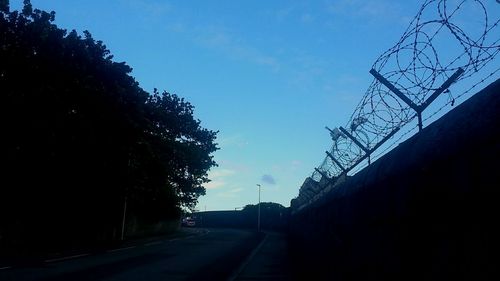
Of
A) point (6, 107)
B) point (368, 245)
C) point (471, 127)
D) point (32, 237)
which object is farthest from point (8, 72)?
point (471, 127)

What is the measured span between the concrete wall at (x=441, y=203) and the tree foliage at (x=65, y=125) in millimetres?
21034

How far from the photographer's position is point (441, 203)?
10.9 feet

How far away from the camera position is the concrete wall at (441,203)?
272 centimetres

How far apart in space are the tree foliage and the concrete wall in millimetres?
21034

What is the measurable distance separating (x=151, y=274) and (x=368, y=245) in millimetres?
9953

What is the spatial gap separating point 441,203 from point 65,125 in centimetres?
2350

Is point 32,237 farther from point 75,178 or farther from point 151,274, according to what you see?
point 151,274

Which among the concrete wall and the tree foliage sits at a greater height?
the tree foliage

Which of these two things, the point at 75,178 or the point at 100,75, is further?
the point at 75,178

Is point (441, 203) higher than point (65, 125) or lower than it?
lower

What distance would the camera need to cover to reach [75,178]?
2784cm

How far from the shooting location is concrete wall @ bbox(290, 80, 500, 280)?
272 cm

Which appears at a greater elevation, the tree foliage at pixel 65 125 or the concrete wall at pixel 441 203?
the tree foliage at pixel 65 125

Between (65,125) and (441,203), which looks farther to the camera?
(65,125)
